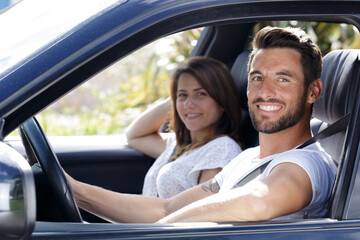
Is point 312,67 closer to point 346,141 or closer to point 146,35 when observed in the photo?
point 346,141

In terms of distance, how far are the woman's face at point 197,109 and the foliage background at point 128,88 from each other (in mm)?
3086

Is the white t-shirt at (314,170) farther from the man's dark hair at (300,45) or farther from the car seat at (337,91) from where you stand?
the man's dark hair at (300,45)

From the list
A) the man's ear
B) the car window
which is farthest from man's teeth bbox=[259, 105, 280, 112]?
the car window

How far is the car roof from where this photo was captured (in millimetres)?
1292

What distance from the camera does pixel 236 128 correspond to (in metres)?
2.92

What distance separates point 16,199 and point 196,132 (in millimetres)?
1920

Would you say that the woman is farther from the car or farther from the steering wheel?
the car

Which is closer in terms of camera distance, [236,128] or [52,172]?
[52,172]

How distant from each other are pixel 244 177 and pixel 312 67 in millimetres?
425

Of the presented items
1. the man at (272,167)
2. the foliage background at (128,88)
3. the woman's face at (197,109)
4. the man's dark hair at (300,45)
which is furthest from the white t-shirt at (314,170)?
the foliage background at (128,88)

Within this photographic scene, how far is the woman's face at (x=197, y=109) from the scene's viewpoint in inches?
118

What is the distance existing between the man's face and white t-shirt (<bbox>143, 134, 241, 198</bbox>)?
2.55 ft

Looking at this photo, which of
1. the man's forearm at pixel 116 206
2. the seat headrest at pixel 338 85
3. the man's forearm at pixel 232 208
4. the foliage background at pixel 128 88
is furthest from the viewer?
the foliage background at pixel 128 88

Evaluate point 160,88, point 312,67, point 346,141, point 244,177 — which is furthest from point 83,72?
point 160,88
